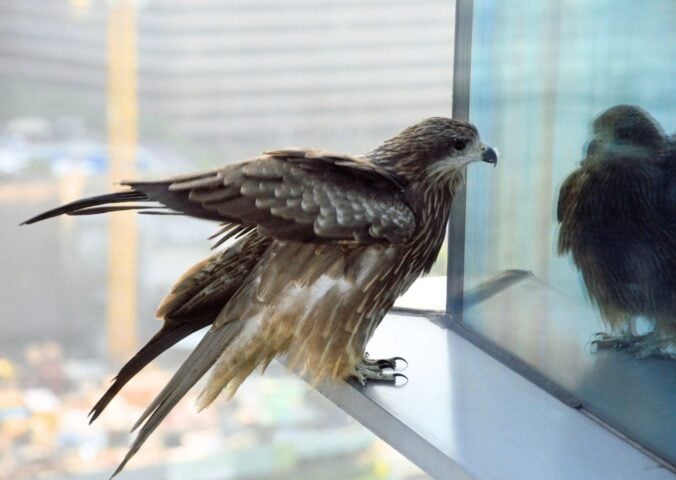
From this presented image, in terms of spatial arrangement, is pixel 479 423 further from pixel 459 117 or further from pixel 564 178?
pixel 459 117

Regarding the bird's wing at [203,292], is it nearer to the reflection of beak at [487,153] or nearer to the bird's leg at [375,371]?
the bird's leg at [375,371]

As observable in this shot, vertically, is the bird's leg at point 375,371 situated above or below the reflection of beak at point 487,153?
below

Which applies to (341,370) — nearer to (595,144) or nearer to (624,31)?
(595,144)

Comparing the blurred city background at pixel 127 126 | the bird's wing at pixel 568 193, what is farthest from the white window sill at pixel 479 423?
the blurred city background at pixel 127 126

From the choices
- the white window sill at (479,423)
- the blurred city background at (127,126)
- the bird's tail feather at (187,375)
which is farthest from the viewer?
the blurred city background at (127,126)

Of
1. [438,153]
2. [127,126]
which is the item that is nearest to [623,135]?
[438,153]

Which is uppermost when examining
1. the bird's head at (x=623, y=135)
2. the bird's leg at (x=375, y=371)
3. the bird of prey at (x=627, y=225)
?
the bird's head at (x=623, y=135)

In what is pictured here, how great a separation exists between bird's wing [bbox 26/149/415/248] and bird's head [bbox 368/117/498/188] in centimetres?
7

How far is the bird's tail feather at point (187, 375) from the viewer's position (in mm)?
1128

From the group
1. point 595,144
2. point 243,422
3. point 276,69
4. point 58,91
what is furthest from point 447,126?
point 243,422

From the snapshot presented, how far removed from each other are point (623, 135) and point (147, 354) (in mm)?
608

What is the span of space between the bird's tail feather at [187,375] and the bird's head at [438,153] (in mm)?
280

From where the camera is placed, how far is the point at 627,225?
108 centimetres

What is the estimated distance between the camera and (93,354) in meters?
2.41
